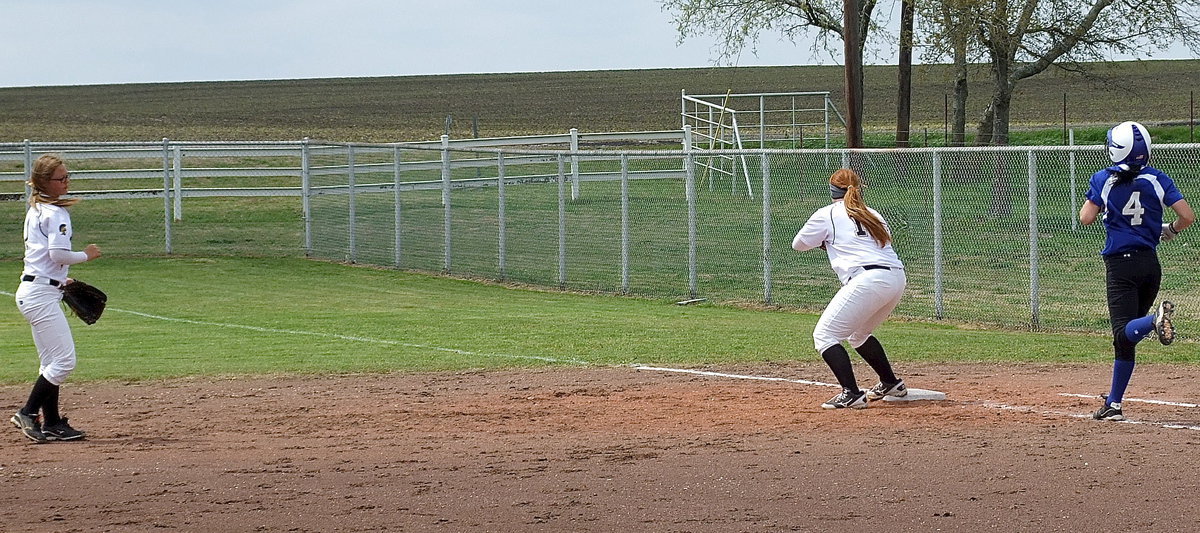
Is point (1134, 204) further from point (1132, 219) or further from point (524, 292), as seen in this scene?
point (524, 292)

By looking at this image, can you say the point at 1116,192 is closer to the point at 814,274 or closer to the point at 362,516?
the point at 362,516

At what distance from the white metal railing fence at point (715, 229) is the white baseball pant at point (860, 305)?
16.7 ft

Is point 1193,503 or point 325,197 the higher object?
point 325,197

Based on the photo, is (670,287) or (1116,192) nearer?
(1116,192)

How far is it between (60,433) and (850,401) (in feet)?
17.4

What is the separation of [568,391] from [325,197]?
15.9 meters

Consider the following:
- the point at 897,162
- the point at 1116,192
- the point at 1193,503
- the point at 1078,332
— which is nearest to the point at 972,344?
the point at 1078,332

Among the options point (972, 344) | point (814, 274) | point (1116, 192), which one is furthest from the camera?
point (814, 274)

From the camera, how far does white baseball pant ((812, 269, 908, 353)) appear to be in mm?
9562

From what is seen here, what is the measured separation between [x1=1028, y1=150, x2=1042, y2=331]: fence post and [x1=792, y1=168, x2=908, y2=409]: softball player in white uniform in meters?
5.50

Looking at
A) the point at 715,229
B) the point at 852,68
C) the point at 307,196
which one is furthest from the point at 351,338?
the point at 307,196

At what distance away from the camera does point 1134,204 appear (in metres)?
8.80

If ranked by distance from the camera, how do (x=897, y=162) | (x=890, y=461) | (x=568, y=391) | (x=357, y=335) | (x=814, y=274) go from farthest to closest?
(x=814, y=274)
(x=897, y=162)
(x=357, y=335)
(x=568, y=391)
(x=890, y=461)

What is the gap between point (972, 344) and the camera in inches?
549
